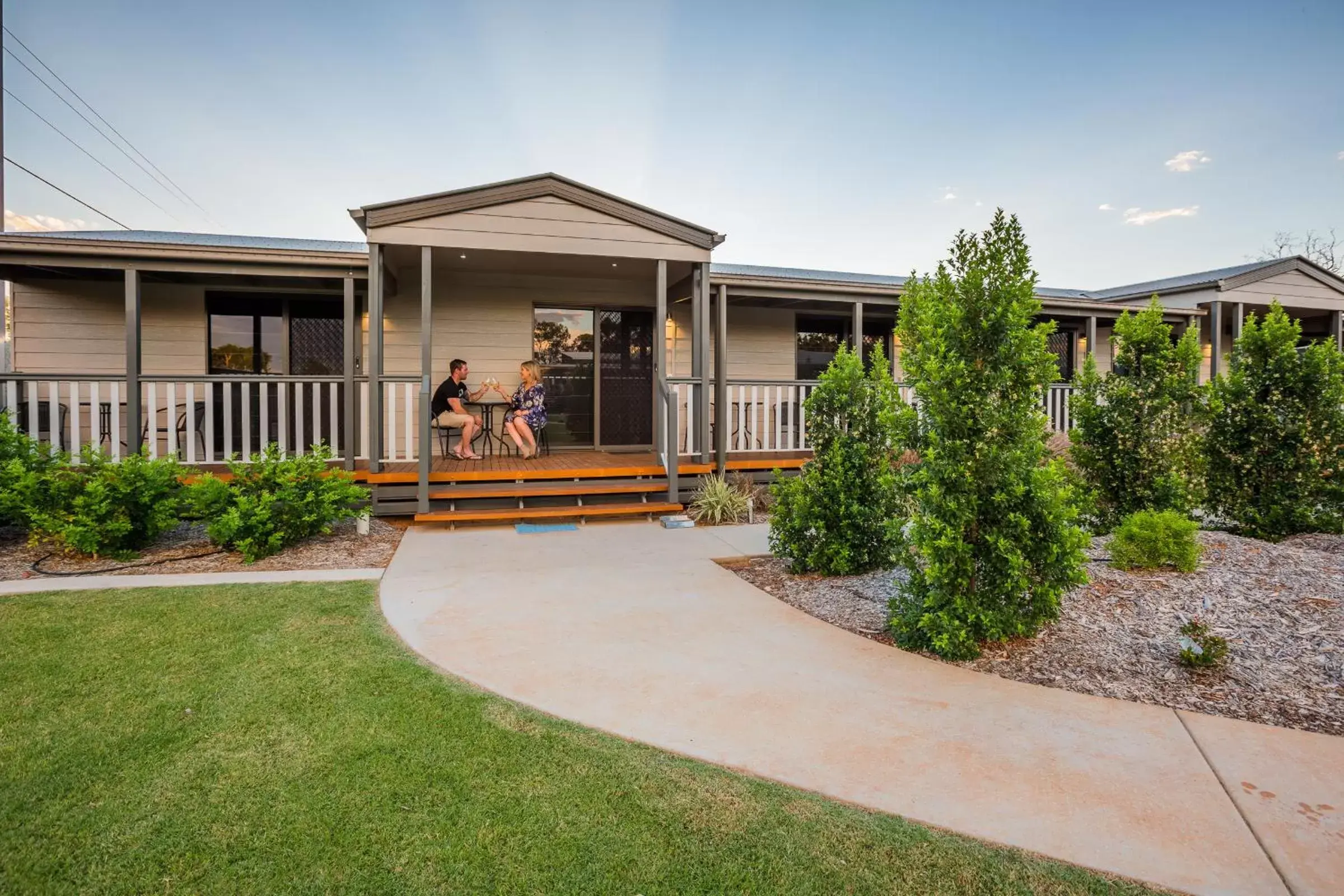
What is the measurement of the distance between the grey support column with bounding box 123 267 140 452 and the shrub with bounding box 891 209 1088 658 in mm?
7198

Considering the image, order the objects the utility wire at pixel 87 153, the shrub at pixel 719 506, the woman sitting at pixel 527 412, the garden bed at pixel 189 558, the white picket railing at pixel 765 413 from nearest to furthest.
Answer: the garden bed at pixel 189 558
the shrub at pixel 719 506
the white picket railing at pixel 765 413
the woman sitting at pixel 527 412
the utility wire at pixel 87 153

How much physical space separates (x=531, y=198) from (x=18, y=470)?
16.7 ft

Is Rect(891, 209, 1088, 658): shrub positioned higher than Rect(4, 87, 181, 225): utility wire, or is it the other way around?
Rect(4, 87, 181, 225): utility wire

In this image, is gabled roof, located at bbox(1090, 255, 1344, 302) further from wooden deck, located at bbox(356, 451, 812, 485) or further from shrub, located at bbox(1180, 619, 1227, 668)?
shrub, located at bbox(1180, 619, 1227, 668)

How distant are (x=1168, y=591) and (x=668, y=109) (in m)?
12.2

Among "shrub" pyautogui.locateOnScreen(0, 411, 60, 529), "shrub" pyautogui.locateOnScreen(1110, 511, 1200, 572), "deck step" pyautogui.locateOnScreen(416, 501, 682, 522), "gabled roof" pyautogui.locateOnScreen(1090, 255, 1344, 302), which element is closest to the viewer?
"shrub" pyautogui.locateOnScreen(1110, 511, 1200, 572)

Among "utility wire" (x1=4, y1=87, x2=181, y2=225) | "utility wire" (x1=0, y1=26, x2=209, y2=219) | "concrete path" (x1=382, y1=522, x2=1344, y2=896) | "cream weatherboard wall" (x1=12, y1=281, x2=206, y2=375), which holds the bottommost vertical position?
"concrete path" (x1=382, y1=522, x2=1344, y2=896)

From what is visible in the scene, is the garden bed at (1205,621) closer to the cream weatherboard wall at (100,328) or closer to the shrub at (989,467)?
the shrub at (989,467)

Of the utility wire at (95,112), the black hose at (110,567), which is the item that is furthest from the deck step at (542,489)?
the utility wire at (95,112)

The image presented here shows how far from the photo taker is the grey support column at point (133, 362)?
6.63 meters

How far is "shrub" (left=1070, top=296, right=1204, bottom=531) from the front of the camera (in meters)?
4.98

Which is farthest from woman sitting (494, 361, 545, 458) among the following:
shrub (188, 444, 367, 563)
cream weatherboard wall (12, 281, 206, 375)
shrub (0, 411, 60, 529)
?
shrub (0, 411, 60, 529)

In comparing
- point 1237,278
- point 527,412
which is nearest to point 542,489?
point 527,412

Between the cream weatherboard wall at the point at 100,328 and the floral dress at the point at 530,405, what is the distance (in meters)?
Answer: 4.28
